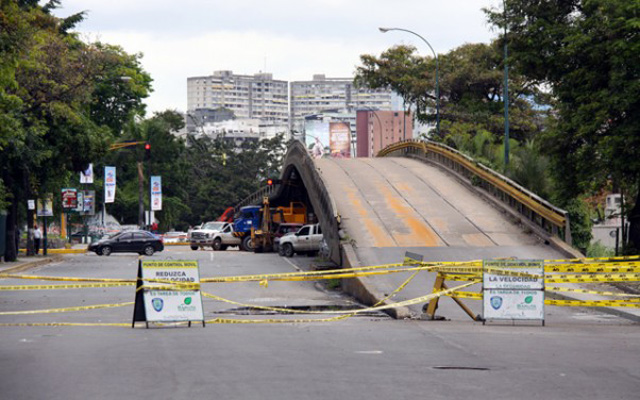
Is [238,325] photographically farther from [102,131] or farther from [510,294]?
[102,131]

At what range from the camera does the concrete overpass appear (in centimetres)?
2914

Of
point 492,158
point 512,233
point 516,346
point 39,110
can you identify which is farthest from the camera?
point 492,158

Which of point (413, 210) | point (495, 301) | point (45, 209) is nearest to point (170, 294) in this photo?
point (495, 301)

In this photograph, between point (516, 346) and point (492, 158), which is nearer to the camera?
point (516, 346)

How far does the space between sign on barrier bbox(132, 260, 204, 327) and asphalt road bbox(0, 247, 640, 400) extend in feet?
0.96

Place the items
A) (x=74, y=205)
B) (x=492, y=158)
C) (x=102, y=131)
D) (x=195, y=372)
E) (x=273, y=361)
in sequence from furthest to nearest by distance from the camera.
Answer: (x=74, y=205), (x=492, y=158), (x=102, y=131), (x=273, y=361), (x=195, y=372)

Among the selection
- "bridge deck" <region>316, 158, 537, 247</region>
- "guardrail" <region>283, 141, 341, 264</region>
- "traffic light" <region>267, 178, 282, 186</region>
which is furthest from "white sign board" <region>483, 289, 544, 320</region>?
"traffic light" <region>267, 178, 282, 186</region>

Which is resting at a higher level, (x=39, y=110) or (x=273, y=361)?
(x=39, y=110)

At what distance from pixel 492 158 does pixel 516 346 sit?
37.0 m

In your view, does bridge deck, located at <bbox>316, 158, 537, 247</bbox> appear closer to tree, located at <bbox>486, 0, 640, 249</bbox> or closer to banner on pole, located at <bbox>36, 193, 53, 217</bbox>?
tree, located at <bbox>486, 0, 640, 249</bbox>

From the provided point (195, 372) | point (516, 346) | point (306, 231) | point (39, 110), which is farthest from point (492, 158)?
point (195, 372)

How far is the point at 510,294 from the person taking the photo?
16.9m

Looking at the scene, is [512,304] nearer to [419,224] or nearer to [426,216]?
[419,224]

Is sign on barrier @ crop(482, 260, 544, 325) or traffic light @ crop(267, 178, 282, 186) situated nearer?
sign on barrier @ crop(482, 260, 544, 325)
